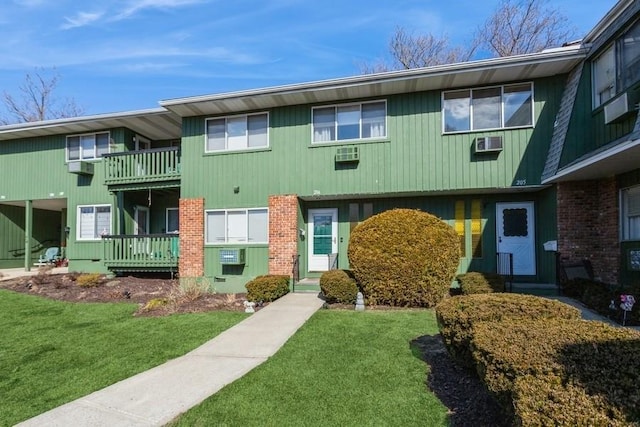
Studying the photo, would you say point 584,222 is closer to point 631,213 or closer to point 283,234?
point 631,213

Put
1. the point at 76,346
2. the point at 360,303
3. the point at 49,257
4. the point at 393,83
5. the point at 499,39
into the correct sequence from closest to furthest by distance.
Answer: the point at 76,346
the point at 360,303
the point at 393,83
the point at 49,257
the point at 499,39

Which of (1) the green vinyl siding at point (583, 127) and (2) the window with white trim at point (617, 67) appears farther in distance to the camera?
(1) the green vinyl siding at point (583, 127)

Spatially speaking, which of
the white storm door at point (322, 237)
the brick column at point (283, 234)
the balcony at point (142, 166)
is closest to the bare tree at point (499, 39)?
the white storm door at point (322, 237)

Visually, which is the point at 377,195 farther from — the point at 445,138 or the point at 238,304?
the point at 238,304

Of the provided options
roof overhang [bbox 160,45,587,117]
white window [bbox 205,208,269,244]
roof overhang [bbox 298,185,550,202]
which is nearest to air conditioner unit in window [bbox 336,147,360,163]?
roof overhang [bbox 298,185,550,202]

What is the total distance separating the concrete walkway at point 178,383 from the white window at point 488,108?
6.76m

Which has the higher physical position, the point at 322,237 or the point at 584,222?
the point at 584,222

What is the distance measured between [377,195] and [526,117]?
4251 mm

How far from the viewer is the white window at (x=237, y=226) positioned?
11.9 m

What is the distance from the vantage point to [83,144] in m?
15.6

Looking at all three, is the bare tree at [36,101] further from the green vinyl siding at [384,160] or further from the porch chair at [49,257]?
the green vinyl siding at [384,160]

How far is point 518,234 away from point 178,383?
9.32 meters

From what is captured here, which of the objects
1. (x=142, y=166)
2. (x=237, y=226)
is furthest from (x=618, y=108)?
(x=142, y=166)

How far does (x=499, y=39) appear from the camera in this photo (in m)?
21.2
